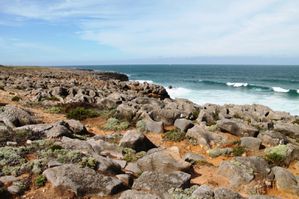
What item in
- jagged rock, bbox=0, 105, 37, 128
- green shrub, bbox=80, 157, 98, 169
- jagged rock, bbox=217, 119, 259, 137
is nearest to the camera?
green shrub, bbox=80, 157, 98, 169

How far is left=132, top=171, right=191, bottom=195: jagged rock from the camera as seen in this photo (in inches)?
402

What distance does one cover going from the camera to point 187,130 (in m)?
19.0

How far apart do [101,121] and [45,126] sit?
5.88m

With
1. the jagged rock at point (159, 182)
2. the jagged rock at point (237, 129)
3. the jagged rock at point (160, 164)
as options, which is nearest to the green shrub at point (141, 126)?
the jagged rock at point (237, 129)

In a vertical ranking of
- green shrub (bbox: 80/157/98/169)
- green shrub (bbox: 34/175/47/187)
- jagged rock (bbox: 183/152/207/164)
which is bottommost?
jagged rock (bbox: 183/152/207/164)

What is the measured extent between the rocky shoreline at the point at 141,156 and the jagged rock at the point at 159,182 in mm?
27

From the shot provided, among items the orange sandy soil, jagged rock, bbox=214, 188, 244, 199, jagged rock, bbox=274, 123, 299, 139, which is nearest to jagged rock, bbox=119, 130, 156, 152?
the orange sandy soil

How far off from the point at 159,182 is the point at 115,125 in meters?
10.1

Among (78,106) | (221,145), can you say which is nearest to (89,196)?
(221,145)

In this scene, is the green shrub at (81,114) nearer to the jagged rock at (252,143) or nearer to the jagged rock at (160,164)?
the jagged rock at (252,143)

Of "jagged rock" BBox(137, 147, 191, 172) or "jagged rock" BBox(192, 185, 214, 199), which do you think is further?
"jagged rock" BBox(137, 147, 191, 172)

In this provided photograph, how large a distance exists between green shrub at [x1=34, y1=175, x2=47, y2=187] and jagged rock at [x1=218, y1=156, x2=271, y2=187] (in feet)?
20.4

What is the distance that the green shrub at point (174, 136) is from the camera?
59.2 ft

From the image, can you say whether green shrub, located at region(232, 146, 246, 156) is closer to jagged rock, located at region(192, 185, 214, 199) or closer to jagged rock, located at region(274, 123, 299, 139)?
jagged rock, located at region(274, 123, 299, 139)
